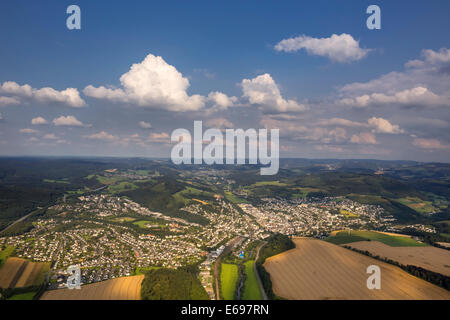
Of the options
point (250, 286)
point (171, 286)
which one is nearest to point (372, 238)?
point (250, 286)

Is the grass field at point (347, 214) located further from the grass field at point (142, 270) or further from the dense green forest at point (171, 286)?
the grass field at point (142, 270)

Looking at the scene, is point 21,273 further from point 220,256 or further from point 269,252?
point 269,252

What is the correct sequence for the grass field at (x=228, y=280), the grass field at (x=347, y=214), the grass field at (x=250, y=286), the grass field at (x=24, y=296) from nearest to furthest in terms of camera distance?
1. the grass field at (x=24, y=296)
2. the grass field at (x=250, y=286)
3. the grass field at (x=228, y=280)
4. the grass field at (x=347, y=214)

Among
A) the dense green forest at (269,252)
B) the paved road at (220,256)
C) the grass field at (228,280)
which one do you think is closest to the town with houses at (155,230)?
the paved road at (220,256)

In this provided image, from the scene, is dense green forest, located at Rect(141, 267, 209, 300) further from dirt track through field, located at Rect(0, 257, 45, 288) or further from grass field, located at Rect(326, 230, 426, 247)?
grass field, located at Rect(326, 230, 426, 247)

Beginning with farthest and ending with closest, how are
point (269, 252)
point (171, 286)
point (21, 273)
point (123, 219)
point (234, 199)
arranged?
1. point (234, 199)
2. point (123, 219)
3. point (269, 252)
4. point (21, 273)
5. point (171, 286)
